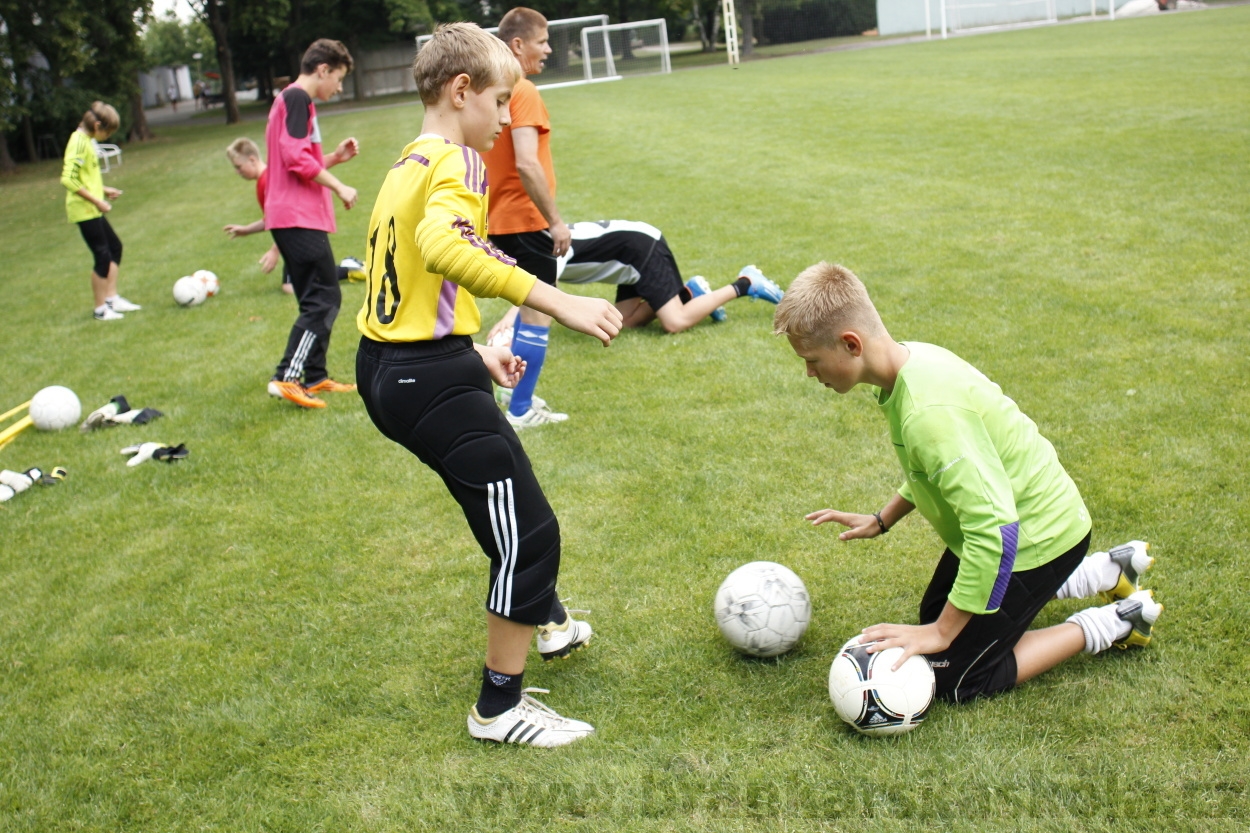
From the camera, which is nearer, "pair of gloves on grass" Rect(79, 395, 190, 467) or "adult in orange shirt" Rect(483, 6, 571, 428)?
"adult in orange shirt" Rect(483, 6, 571, 428)

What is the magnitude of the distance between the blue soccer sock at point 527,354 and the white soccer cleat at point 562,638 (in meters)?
2.56

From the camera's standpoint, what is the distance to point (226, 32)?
130ft

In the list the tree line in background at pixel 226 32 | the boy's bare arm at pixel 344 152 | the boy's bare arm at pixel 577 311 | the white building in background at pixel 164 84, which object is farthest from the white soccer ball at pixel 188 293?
the white building in background at pixel 164 84

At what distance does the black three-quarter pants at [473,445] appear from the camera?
3.05m

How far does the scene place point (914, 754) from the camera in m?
3.01

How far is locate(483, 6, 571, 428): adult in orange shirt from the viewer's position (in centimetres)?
585

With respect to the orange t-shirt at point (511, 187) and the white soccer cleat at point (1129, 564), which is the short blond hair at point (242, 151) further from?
the white soccer cleat at point (1129, 564)

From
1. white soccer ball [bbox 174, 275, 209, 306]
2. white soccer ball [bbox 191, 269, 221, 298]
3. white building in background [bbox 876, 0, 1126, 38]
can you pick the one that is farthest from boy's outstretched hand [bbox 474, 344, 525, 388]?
white building in background [bbox 876, 0, 1126, 38]

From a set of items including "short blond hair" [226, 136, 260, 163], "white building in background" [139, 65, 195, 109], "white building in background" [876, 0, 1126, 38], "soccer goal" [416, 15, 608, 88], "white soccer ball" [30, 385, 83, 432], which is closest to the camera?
"white soccer ball" [30, 385, 83, 432]

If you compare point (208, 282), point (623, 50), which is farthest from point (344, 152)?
point (623, 50)

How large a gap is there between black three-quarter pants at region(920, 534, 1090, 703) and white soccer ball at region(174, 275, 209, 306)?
945cm

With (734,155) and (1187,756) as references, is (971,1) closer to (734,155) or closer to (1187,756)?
(734,155)

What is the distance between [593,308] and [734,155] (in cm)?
1387

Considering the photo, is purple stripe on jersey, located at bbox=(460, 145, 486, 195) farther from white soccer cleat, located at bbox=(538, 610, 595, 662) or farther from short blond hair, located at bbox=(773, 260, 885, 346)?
white soccer cleat, located at bbox=(538, 610, 595, 662)
